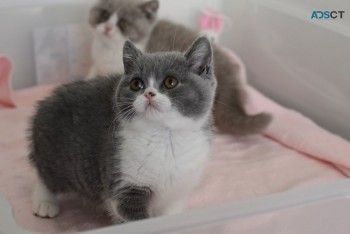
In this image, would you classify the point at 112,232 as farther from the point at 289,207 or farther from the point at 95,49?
the point at 95,49

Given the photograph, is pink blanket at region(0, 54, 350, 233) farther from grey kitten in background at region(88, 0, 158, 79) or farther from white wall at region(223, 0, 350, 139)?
grey kitten in background at region(88, 0, 158, 79)

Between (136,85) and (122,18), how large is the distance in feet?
2.92

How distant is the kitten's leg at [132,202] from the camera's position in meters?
1.19

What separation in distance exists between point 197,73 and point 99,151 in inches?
11.8

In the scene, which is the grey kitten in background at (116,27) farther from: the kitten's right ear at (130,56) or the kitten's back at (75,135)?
the kitten's right ear at (130,56)

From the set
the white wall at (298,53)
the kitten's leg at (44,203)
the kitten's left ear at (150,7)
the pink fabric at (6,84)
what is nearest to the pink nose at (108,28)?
the kitten's left ear at (150,7)

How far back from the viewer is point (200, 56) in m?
1.15

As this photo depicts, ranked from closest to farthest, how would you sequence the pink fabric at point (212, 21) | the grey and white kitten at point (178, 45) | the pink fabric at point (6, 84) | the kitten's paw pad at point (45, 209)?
the kitten's paw pad at point (45, 209)
the grey and white kitten at point (178, 45)
the pink fabric at point (6, 84)
the pink fabric at point (212, 21)

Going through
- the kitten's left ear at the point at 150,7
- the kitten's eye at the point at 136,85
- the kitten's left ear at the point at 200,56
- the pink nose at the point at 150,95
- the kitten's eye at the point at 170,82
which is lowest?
the kitten's left ear at the point at 150,7

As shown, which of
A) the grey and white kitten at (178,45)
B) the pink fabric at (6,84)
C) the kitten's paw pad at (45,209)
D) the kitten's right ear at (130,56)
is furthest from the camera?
the pink fabric at (6,84)

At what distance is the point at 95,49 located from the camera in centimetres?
202

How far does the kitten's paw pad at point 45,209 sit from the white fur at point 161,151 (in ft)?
0.68

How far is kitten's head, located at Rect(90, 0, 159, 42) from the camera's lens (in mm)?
1943

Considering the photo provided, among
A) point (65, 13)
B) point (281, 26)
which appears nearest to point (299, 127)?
point (281, 26)
